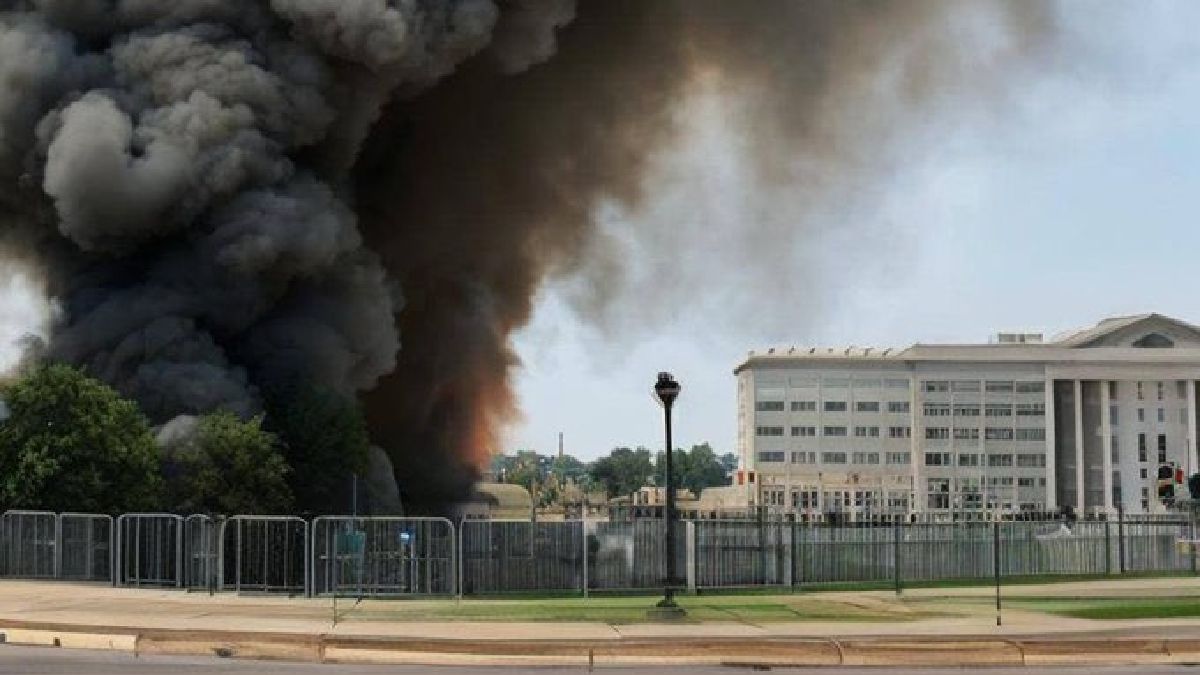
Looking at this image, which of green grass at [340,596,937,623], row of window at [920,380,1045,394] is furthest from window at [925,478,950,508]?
green grass at [340,596,937,623]

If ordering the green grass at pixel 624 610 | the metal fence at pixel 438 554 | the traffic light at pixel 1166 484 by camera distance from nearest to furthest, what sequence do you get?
1. the green grass at pixel 624 610
2. the metal fence at pixel 438 554
3. the traffic light at pixel 1166 484

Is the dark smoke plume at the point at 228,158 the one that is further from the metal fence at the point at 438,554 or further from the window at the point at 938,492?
the window at the point at 938,492

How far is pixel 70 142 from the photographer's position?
1729 inches

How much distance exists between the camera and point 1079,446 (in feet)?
415

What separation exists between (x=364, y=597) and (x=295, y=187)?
2627 cm

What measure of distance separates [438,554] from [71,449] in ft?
49.8

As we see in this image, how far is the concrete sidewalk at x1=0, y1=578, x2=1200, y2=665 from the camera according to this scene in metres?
15.8

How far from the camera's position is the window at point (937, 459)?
131 m

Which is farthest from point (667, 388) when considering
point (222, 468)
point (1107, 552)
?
point (222, 468)

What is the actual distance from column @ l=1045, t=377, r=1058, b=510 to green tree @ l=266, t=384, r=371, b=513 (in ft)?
282

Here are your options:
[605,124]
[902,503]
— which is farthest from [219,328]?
[902,503]

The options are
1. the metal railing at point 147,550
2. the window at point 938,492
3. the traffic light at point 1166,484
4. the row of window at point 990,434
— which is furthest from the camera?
the window at point 938,492

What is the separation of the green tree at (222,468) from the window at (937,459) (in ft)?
308

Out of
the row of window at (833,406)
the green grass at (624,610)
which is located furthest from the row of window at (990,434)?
the green grass at (624,610)
